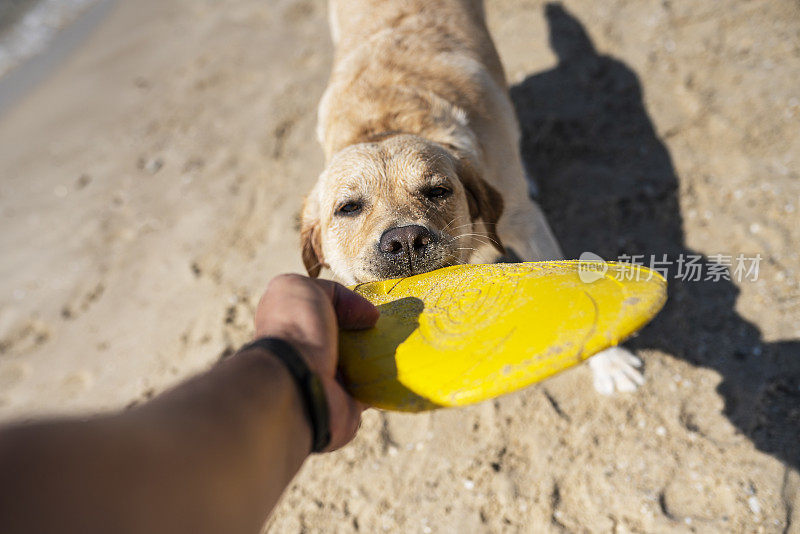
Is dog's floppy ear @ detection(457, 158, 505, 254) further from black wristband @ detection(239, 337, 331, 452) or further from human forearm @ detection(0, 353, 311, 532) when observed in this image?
human forearm @ detection(0, 353, 311, 532)

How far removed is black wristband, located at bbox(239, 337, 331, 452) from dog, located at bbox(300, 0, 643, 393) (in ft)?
3.31

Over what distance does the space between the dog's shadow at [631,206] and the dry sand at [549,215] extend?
17mm

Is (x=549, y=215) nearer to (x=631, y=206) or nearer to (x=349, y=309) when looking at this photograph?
(x=631, y=206)

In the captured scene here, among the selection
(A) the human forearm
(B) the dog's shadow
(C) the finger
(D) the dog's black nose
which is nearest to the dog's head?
(D) the dog's black nose

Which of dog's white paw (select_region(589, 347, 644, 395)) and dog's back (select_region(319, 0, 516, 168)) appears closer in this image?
dog's white paw (select_region(589, 347, 644, 395))

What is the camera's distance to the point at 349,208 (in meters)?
2.84

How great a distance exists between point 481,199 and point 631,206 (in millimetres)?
1613

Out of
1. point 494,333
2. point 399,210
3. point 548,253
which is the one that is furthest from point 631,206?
point 494,333

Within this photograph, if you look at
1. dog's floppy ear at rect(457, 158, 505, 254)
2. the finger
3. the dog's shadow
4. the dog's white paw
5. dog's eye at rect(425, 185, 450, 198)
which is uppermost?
the finger

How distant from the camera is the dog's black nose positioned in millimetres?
2326

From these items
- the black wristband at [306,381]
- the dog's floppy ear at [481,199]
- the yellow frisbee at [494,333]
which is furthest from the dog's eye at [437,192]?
the black wristband at [306,381]

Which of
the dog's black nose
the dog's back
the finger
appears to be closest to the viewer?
the finger

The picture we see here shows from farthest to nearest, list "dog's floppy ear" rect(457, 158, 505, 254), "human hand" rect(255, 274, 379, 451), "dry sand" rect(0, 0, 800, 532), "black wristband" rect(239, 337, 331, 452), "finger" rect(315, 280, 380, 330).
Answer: "dog's floppy ear" rect(457, 158, 505, 254), "dry sand" rect(0, 0, 800, 532), "finger" rect(315, 280, 380, 330), "human hand" rect(255, 274, 379, 451), "black wristband" rect(239, 337, 331, 452)

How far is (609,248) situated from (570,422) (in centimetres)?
138
